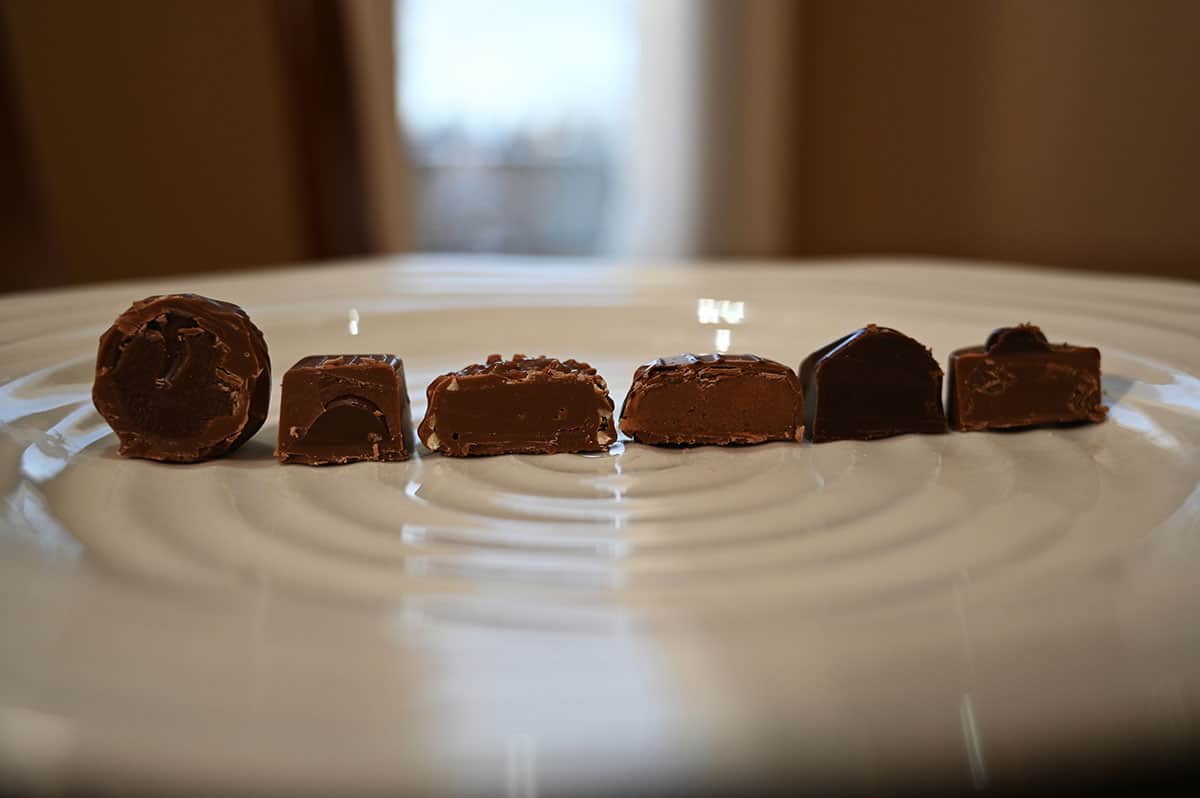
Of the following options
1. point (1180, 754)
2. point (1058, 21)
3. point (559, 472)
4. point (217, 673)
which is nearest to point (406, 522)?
point (559, 472)

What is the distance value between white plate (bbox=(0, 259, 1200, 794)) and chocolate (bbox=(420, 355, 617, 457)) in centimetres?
4

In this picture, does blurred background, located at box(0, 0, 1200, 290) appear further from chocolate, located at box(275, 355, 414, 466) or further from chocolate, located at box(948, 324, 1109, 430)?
chocolate, located at box(275, 355, 414, 466)

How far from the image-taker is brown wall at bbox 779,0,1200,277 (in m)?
3.66

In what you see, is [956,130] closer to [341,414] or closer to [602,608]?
[341,414]

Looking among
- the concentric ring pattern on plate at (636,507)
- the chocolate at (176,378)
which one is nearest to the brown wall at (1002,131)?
the concentric ring pattern on plate at (636,507)

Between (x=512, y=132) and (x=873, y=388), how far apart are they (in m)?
3.85

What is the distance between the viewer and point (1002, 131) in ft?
14.3

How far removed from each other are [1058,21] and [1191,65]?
0.64 m

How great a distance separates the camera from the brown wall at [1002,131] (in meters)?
3.66

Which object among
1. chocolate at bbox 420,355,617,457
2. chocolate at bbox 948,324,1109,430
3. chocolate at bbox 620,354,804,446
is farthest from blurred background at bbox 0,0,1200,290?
chocolate at bbox 420,355,617,457

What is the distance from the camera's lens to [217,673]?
81cm

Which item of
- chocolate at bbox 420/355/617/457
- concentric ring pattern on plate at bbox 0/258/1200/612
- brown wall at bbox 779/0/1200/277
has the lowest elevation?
concentric ring pattern on plate at bbox 0/258/1200/612

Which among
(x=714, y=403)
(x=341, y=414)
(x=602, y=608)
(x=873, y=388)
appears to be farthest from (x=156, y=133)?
(x=602, y=608)

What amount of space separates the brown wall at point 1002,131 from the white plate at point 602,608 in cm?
216
